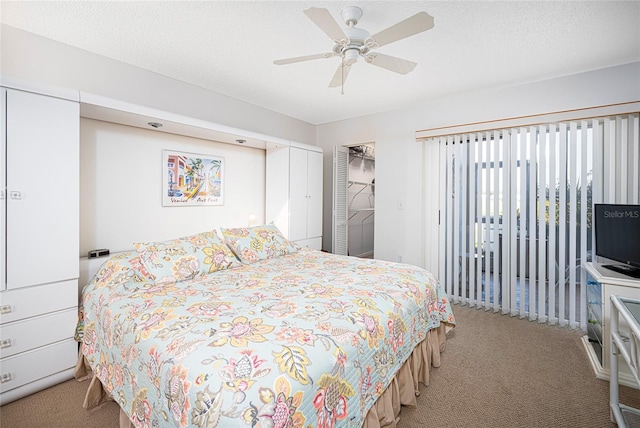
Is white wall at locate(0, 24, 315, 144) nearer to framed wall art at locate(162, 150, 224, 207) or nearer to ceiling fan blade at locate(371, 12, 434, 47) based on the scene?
framed wall art at locate(162, 150, 224, 207)

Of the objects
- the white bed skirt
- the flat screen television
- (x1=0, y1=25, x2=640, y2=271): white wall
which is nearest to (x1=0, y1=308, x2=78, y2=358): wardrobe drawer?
the white bed skirt

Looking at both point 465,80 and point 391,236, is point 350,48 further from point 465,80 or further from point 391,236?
point 391,236

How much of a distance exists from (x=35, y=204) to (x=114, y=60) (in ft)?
4.90

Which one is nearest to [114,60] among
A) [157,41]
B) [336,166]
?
[157,41]

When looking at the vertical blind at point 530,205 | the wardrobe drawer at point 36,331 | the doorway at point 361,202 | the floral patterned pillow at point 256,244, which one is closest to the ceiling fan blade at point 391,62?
the vertical blind at point 530,205

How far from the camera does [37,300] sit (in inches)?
75.9

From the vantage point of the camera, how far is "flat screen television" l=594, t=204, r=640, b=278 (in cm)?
212

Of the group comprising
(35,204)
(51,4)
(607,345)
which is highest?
(51,4)

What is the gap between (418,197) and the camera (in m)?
3.90

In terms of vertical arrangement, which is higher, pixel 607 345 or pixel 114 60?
pixel 114 60

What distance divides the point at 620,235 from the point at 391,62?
223 cm

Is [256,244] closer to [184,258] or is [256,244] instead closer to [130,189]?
[184,258]

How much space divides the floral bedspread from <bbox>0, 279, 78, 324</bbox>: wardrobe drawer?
11 cm

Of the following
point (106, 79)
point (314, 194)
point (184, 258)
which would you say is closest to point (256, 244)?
point (184, 258)
